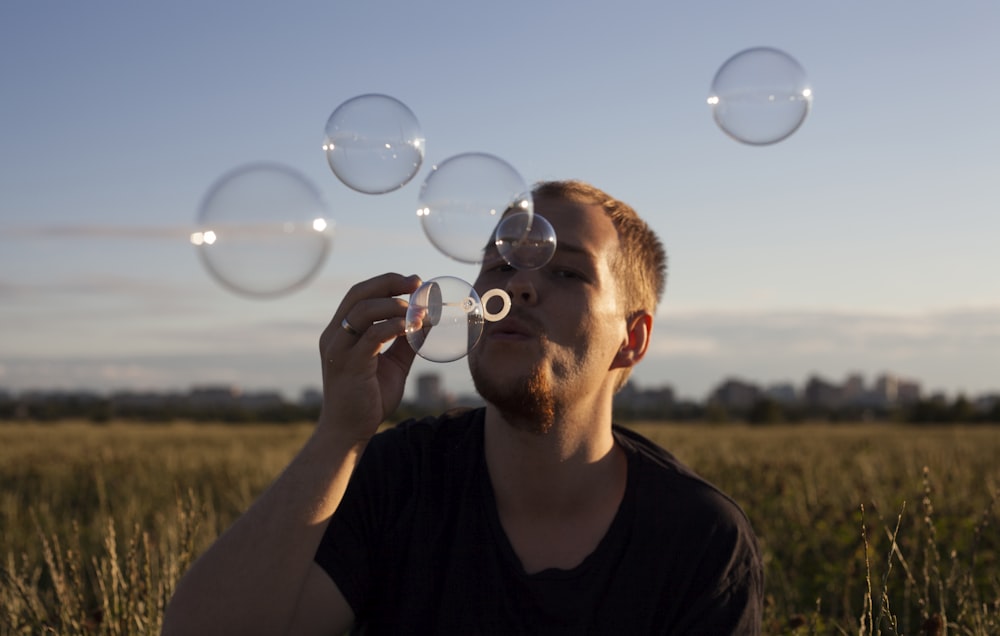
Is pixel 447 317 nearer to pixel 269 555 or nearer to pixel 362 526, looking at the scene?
pixel 362 526

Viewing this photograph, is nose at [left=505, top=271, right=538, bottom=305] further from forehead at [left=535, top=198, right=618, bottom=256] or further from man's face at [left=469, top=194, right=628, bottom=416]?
forehead at [left=535, top=198, right=618, bottom=256]

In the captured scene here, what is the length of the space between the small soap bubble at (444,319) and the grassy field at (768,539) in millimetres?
1277

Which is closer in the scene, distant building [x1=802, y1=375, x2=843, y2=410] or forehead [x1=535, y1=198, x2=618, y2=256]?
forehead [x1=535, y1=198, x2=618, y2=256]

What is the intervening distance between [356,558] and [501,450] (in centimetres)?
63

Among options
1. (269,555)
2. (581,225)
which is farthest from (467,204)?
(269,555)

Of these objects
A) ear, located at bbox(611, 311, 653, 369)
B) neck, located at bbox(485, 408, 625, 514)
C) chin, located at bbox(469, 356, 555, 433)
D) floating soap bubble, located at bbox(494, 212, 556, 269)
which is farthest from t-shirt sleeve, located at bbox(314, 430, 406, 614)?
ear, located at bbox(611, 311, 653, 369)

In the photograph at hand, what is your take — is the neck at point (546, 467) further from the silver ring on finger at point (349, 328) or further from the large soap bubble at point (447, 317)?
the silver ring on finger at point (349, 328)

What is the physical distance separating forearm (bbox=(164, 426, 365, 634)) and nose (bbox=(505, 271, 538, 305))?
74cm

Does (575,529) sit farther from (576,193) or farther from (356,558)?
(576,193)

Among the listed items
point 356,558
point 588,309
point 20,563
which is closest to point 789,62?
point 588,309

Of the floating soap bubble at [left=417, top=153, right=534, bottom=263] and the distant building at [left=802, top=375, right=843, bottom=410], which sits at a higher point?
the floating soap bubble at [left=417, top=153, right=534, bottom=263]

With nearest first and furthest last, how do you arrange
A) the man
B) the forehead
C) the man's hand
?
the man's hand
the man
the forehead

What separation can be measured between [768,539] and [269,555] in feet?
15.5

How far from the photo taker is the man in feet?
9.04
